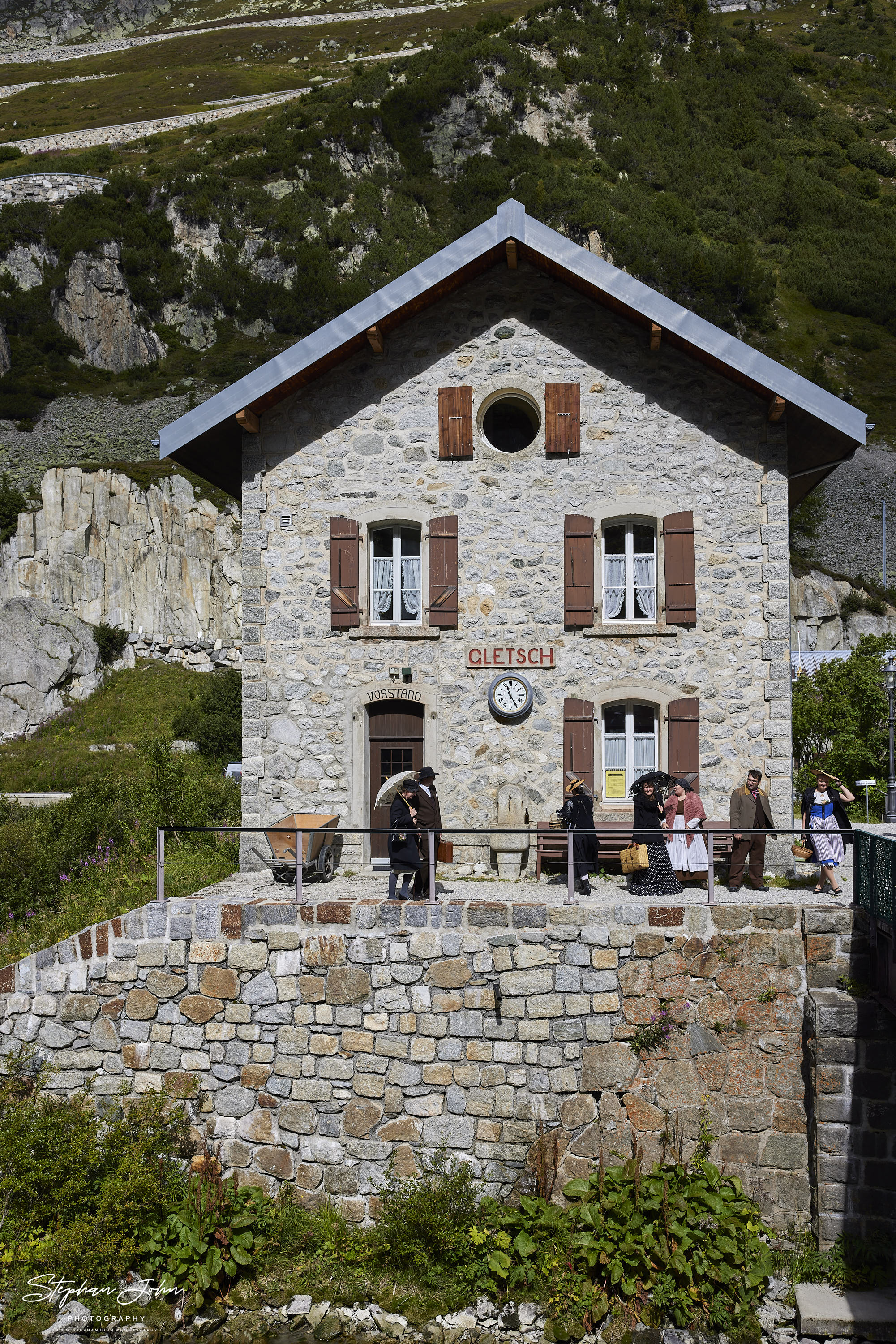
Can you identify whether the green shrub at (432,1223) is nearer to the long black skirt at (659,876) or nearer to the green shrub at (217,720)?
the long black skirt at (659,876)

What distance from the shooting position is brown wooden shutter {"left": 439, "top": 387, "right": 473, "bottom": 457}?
1262cm

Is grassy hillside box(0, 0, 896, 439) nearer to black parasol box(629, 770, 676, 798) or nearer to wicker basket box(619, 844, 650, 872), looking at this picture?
black parasol box(629, 770, 676, 798)

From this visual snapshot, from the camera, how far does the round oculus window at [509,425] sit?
13.1 metres

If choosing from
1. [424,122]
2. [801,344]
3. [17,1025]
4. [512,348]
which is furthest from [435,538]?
[424,122]

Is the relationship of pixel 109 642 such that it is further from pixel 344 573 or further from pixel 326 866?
pixel 326 866

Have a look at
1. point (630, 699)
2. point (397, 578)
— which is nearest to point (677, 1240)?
point (630, 699)

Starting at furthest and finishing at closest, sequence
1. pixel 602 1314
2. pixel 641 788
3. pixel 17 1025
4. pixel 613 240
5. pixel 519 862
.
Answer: pixel 613 240, pixel 519 862, pixel 641 788, pixel 17 1025, pixel 602 1314

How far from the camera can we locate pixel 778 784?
39.8 ft

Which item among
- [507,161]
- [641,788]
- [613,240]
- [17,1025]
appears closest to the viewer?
[17,1025]

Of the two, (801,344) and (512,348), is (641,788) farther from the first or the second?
(801,344)

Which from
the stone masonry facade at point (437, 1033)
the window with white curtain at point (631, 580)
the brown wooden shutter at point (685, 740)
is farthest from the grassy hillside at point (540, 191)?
the stone masonry facade at point (437, 1033)

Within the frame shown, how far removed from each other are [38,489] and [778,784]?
1357 inches

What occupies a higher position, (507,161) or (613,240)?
(507,161)

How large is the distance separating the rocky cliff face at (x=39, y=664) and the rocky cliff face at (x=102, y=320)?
101 feet
